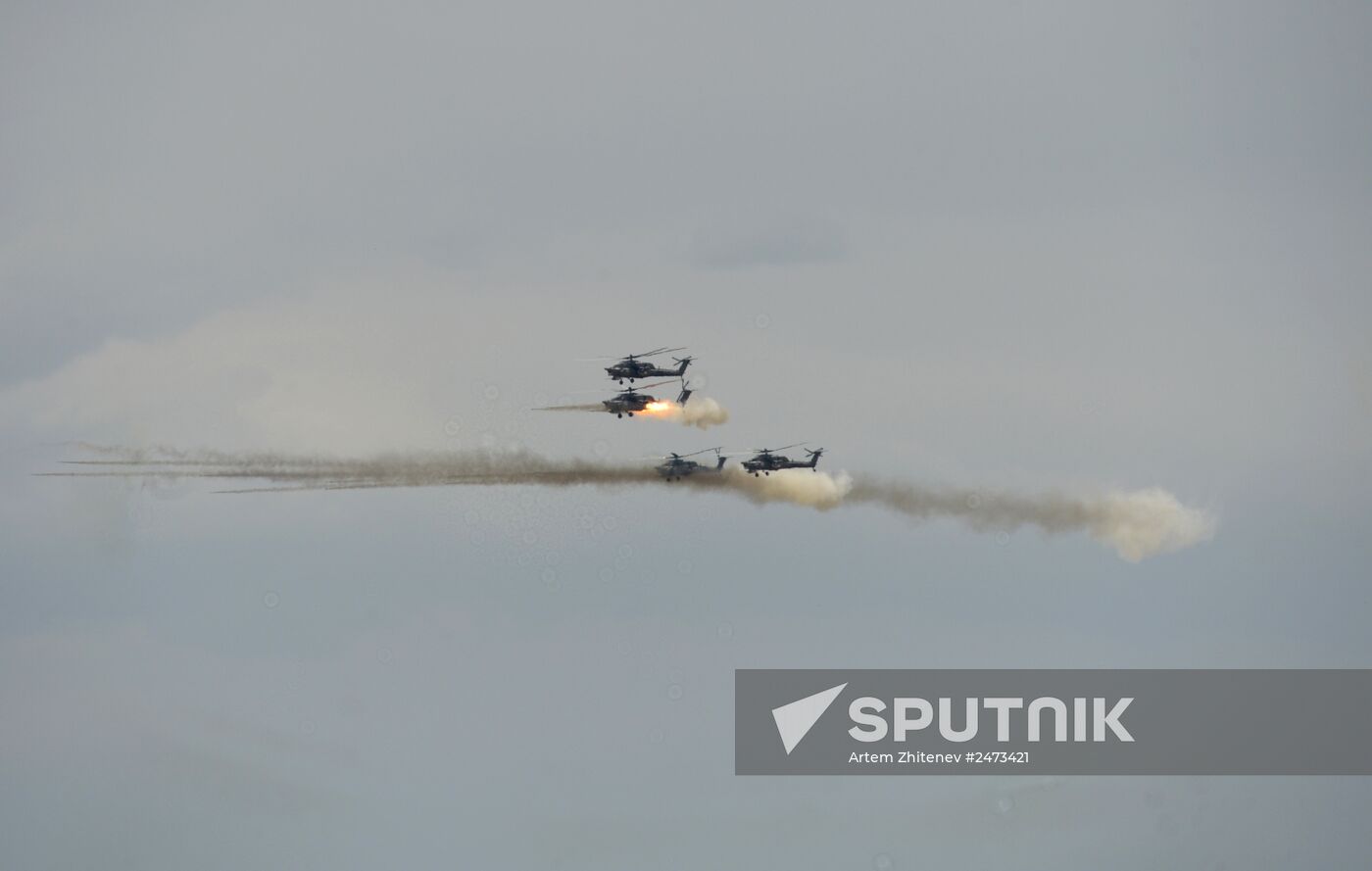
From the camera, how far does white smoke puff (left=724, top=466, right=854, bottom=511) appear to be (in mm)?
138250

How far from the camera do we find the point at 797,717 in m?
141

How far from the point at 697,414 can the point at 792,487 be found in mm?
6209

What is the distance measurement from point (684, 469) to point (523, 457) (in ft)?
26.9

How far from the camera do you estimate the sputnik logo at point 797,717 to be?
140 m

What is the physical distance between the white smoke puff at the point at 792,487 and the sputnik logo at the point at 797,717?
10.5 meters

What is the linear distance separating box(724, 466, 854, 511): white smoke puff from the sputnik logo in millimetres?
10512

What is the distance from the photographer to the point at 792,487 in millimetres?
138875

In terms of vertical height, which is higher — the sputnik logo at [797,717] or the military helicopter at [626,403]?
the military helicopter at [626,403]

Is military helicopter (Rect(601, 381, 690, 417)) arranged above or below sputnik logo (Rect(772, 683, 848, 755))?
above

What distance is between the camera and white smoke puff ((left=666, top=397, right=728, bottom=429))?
138 meters

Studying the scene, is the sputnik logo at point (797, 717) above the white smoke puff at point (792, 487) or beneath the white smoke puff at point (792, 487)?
beneath

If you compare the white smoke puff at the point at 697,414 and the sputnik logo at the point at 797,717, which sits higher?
the white smoke puff at the point at 697,414

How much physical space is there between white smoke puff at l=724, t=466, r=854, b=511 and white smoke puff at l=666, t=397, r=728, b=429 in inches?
104

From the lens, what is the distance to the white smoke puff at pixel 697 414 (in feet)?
454
